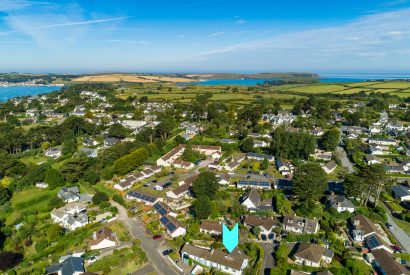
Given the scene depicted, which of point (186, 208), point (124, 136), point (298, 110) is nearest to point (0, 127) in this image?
point (124, 136)

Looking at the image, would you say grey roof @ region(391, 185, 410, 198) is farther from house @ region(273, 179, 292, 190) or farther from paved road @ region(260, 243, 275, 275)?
paved road @ region(260, 243, 275, 275)

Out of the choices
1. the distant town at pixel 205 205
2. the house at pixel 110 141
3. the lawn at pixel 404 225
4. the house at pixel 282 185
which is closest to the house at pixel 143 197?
the distant town at pixel 205 205

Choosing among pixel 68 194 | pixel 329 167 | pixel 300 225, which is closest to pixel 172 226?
pixel 300 225

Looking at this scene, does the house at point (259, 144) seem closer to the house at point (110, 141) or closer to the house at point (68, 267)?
the house at point (110, 141)

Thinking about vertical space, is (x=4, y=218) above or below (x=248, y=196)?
below

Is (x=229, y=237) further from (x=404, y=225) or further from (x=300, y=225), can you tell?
(x=404, y=225)

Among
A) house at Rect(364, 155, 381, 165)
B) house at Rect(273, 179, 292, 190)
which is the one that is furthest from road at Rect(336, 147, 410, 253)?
house at Rect(364, 155, 381, 165)

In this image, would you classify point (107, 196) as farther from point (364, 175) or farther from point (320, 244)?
point (364, 175)
